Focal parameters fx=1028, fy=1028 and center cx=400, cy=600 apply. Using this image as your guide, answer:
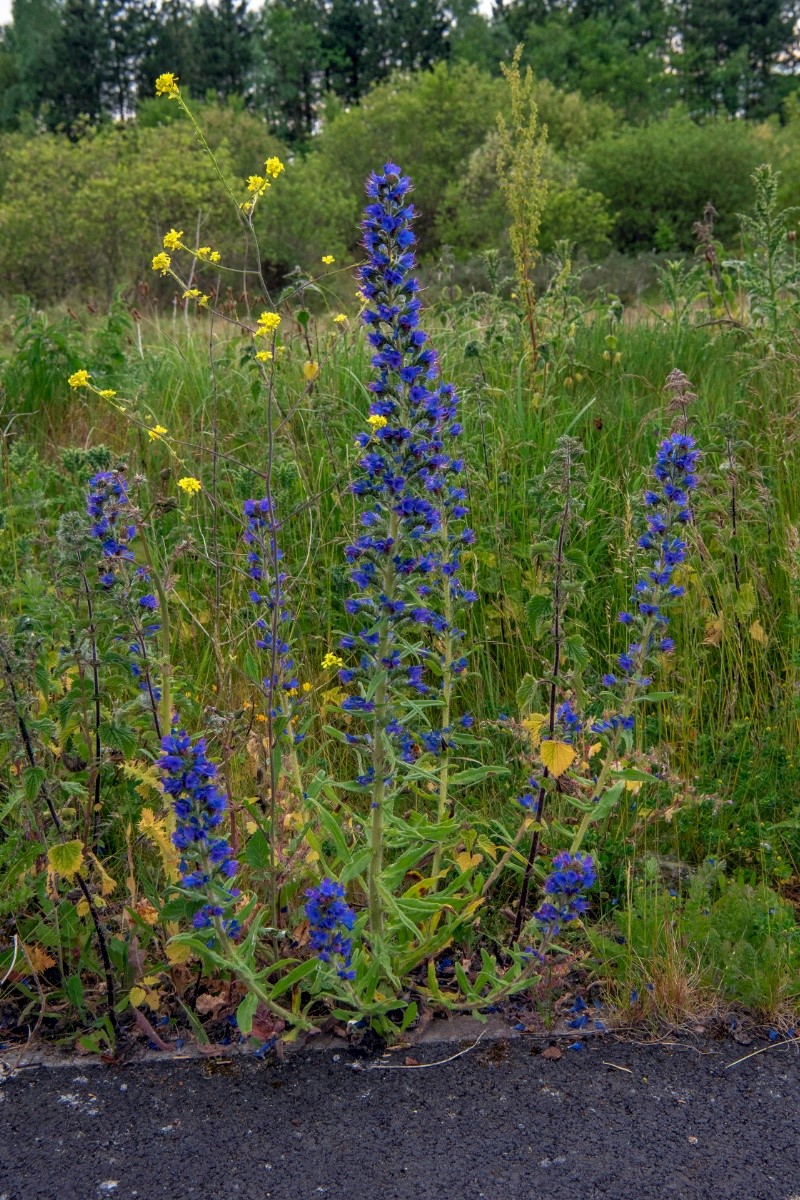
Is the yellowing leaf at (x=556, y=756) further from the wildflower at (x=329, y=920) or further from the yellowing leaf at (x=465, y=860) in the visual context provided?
the wildflower at (x=329, y=920)

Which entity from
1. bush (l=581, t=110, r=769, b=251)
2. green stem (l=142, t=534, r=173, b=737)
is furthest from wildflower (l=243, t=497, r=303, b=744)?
bush (l=581, t=110, r=769, b=251)

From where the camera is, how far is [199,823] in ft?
7.24

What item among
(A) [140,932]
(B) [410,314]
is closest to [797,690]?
(B) [410,314]

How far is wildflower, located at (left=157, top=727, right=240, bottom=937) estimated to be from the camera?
215 cm

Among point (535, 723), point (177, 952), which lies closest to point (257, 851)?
point (177, 952)

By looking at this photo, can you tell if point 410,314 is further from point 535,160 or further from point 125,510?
point 535,160

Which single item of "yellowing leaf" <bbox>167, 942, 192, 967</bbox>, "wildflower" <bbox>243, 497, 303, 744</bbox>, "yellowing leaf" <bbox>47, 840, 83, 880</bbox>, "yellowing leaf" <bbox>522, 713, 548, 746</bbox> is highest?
"wildflower" <bbox>243, 497, 303, 744</bbox>

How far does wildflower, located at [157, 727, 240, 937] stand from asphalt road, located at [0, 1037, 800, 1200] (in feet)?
1.43

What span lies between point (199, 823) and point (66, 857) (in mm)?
432

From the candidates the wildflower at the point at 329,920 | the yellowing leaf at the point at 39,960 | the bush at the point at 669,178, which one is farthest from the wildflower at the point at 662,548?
the bush at the point at 669,178

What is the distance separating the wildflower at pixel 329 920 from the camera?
228cm

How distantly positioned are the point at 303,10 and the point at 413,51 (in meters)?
6.03

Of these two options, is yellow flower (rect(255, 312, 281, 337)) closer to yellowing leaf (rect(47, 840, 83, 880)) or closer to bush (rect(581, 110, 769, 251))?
yellowing leaf (rect(47, 840, 83, 880))

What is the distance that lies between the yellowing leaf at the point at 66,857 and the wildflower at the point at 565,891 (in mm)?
1118
